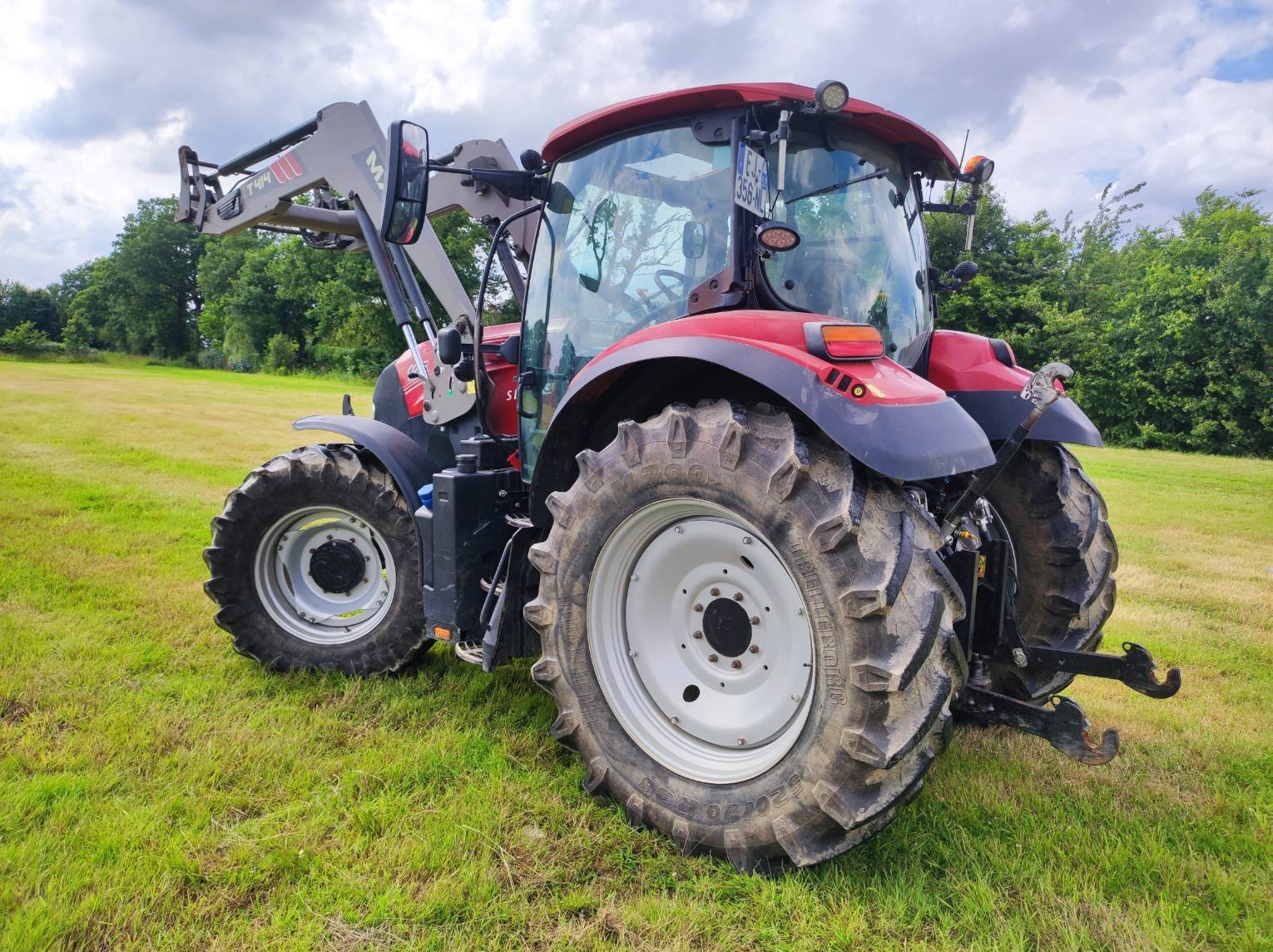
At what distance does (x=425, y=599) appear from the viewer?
329 cm

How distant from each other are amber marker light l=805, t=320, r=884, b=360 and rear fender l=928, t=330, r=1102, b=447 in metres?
1.01

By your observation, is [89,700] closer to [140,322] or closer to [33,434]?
[33,434]

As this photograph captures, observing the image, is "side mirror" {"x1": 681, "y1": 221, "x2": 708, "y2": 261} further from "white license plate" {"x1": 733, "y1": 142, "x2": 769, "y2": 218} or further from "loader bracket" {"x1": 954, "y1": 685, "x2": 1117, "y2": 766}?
"loader bracket" {"x1": 954, "y1": 685, "x2": 1117, "y2": 766}

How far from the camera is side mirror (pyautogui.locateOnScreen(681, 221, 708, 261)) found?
2.73 metres

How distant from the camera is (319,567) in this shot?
12.5 ft

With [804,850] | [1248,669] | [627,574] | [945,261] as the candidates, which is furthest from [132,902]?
[945,261]

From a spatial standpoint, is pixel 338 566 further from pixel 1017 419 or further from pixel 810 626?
pixel 1017 419

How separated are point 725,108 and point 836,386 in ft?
3.78

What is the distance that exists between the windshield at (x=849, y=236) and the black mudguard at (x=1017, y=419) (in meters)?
0.34

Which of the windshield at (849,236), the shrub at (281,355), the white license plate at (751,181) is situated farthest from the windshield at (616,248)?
the shrub at (281,355)

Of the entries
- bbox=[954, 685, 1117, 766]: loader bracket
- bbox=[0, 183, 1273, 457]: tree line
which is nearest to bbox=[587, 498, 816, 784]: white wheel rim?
bbox=[954, 685, 1117, 766]: loader bracket

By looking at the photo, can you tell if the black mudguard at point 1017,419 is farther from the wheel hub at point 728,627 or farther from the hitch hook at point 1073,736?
the wheel hub at point 728,627

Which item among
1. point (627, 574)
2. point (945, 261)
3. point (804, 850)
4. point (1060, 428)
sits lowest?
point (804, 850)

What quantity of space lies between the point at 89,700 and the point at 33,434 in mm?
10467
